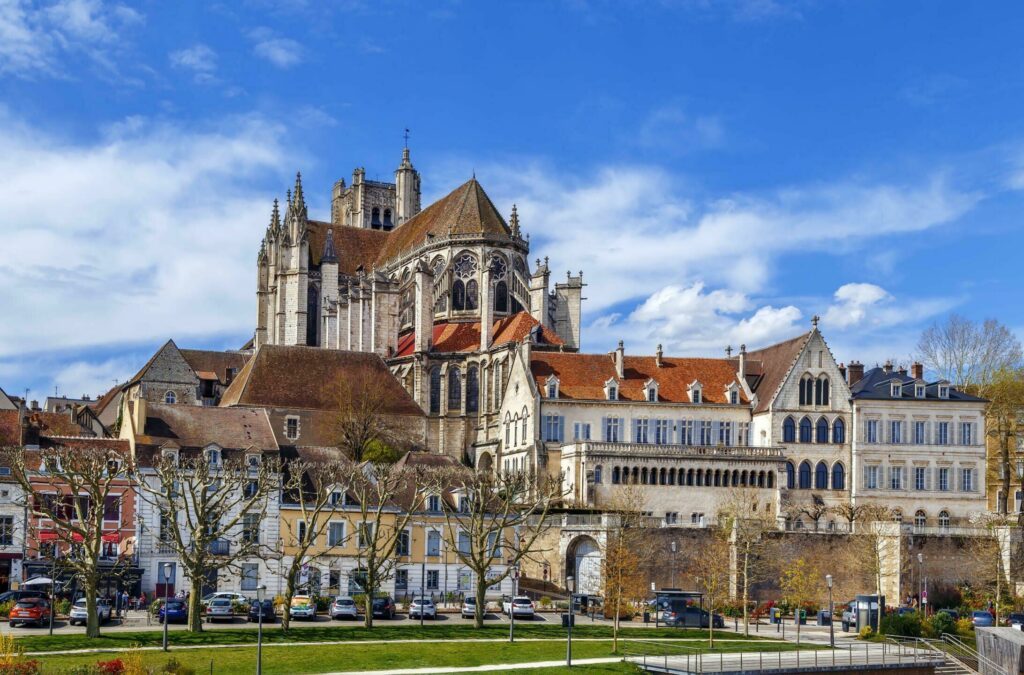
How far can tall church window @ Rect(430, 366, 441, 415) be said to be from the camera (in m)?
96.5

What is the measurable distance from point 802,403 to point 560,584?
19469mm

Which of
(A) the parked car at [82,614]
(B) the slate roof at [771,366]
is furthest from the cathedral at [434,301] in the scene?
(A) the parked car at [82,614]

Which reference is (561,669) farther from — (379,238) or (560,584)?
Result: (379,238)

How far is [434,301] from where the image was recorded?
341 ft

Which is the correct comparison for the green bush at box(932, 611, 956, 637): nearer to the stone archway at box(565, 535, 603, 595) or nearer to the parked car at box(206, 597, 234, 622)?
the stone archway at box(565, 535, 603, 595)

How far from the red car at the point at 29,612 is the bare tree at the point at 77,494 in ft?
5.66

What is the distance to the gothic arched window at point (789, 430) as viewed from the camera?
83.2 m

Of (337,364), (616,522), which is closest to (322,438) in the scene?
(337,364)

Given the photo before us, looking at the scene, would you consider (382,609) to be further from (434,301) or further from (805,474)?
(434,301)

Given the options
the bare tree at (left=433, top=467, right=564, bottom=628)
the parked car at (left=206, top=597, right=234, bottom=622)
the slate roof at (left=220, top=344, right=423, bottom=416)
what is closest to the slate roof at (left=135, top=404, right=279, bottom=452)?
the bare tree at (left=433, top=467, right=564, bottom=628)

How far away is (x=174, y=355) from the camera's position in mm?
103125

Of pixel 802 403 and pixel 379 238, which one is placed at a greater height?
pixel 379 238

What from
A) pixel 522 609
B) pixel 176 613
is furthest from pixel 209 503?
pixel 522 609

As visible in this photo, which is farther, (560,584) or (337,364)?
(337,364)
